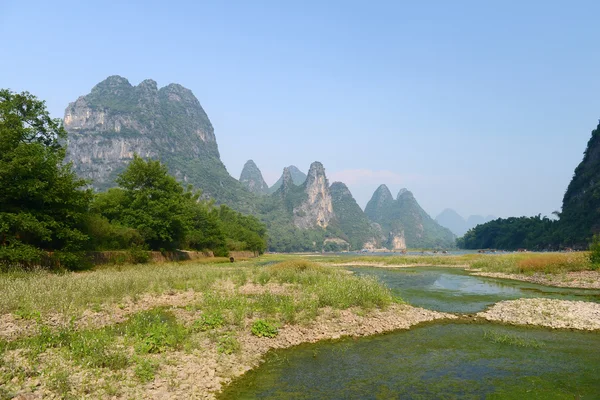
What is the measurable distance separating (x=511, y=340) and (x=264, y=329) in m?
10.5

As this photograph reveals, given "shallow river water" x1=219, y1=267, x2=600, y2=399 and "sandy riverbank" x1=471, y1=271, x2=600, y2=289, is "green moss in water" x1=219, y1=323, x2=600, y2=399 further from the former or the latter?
"sandy riverbank" x1=471, y1=271, x2=600, y2=289

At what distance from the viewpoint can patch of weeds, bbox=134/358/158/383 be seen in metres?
9.38

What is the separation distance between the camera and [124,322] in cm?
1540

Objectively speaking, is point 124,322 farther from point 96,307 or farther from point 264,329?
point 264,329

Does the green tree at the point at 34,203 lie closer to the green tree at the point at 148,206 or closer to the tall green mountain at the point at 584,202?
the green tree at the point at 148,206

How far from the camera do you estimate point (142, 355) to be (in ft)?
35.8

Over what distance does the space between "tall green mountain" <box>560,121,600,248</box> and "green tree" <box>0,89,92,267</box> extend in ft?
387

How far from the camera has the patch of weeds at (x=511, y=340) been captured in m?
13.9

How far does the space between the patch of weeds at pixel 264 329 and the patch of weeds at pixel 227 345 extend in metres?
1.34

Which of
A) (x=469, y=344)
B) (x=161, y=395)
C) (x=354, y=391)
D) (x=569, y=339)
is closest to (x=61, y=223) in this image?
(x=161, y=395)

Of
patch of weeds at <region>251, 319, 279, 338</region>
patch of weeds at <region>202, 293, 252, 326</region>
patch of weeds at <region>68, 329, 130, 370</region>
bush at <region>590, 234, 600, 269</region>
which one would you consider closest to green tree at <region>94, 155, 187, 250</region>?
patch of weeds at <region>202, 293, 252, 326</region>

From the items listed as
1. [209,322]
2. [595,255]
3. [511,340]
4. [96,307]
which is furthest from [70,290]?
[595,255]

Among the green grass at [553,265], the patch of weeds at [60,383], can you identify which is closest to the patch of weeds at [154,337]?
the patch of weeds at [60,383]

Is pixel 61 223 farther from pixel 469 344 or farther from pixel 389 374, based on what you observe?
pixel 469 344
